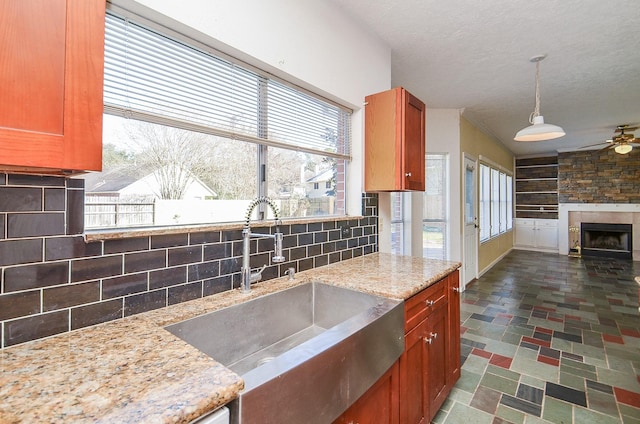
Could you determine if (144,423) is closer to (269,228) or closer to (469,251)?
(269,228)

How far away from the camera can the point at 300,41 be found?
5.96 feet

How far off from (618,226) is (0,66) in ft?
32.6

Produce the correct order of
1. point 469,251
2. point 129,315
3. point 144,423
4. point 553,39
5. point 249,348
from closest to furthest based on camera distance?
point 144,423
point 129,315
point 249,348
point 553,39
point 469,251

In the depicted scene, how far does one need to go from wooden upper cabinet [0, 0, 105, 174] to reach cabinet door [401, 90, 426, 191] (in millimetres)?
1839

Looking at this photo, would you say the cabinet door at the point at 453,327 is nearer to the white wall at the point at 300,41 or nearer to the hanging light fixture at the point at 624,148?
the white wall at the point at 300,41

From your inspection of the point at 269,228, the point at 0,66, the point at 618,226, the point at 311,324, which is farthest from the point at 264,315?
the point at 618,226

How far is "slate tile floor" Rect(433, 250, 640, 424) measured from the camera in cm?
194

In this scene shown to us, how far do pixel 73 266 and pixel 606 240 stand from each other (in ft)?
32.6

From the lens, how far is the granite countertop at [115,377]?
0.60 meters

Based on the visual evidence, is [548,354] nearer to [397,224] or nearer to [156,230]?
[397,224]

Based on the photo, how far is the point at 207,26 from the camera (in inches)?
52.8

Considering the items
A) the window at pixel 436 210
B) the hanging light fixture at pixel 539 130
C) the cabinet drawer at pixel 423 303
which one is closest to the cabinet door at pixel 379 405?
the cabinet drawer at pixel 423 303

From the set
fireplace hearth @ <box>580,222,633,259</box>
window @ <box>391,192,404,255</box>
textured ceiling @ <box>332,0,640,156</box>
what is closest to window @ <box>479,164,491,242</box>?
textured ceiling @ <box>332,0,640,156</box>

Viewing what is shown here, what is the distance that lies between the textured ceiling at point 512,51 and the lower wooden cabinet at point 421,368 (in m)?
1.92
